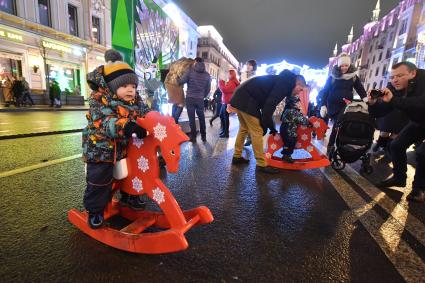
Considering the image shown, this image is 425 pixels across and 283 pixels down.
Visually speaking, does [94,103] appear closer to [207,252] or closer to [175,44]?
[207,252]

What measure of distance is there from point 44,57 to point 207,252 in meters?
22.5

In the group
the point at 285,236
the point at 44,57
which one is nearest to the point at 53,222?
the point at 285,236

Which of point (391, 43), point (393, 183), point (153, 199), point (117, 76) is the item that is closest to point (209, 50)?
point (391, 43)

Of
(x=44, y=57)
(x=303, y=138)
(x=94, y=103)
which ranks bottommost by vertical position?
(x=303, y=138)

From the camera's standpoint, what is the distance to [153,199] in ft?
5.63

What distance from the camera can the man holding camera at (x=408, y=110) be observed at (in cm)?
267

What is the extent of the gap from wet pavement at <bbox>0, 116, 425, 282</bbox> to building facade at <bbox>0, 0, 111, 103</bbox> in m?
17.6

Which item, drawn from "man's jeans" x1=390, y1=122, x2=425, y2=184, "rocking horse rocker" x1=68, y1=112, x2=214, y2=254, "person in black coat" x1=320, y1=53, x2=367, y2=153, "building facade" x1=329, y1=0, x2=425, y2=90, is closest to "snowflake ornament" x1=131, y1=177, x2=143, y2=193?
"rocking horse rocker" x1=68, y1=112, x2=214, y2=254

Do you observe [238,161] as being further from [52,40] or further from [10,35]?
[52,40]

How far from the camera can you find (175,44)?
19.3 metres

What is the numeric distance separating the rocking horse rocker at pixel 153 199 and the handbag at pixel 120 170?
0.03 m

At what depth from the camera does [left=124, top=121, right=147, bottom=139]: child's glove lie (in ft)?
4.96

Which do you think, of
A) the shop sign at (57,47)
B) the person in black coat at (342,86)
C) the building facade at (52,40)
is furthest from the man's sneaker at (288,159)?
the shop sign at (57,47)

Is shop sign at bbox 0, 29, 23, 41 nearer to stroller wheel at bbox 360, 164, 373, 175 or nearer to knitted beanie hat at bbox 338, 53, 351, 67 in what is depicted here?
knitted beanie hat at bbox 338, 53, 351, 67
